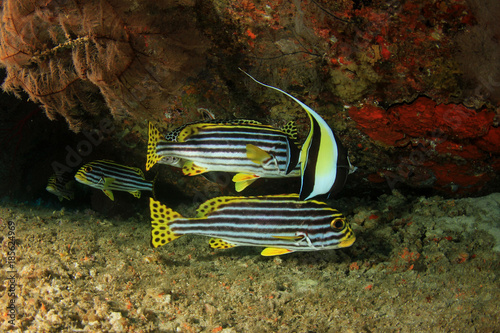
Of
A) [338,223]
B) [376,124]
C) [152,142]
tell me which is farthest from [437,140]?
[152,142]

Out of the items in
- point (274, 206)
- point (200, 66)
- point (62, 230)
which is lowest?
point (62, 230)

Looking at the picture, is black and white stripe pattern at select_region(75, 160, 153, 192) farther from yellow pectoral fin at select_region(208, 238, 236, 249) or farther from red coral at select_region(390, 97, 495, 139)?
red coral at select_region(390, 97, 495, 139)

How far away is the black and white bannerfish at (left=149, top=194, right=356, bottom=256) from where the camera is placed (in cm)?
289

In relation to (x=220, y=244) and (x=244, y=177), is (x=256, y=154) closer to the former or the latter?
(x=244, y=177)

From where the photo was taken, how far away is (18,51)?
10.2 feet

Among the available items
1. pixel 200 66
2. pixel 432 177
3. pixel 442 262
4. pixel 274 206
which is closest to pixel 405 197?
pixel 432 177

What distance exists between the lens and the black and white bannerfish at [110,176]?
16.5ft

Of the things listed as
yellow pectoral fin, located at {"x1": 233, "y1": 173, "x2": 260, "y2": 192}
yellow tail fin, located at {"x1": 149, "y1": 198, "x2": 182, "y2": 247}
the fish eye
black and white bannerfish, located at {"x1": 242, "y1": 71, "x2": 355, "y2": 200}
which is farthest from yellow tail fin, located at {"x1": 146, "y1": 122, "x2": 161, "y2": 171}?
the fish eye

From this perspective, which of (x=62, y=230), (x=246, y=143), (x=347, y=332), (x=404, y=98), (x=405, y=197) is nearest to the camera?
(x=347, y=332)

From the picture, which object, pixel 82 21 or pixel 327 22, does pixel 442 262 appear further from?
pixel 82 21

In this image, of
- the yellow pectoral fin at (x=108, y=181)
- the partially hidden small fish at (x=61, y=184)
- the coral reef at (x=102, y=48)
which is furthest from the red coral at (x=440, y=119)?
the partially hidden small fish at (x=61, y=184)

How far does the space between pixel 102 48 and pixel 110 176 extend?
8.94 feet

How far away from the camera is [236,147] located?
3256 millimetres

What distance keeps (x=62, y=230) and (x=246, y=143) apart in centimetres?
284
